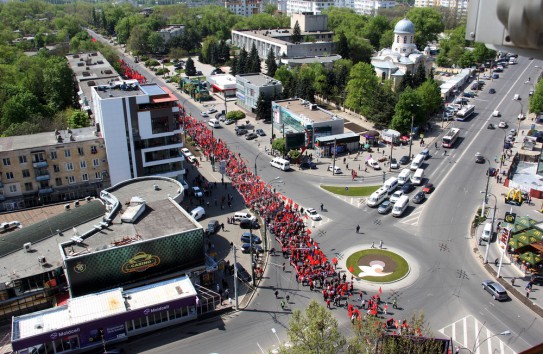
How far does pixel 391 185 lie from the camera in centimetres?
5684

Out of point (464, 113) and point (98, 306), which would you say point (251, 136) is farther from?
point (98, 306)

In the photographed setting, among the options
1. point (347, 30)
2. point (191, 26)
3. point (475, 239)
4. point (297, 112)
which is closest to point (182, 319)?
point (475, 239)

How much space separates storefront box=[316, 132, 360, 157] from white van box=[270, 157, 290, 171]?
6439 millimetres

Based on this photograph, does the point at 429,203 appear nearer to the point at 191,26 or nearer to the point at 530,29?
the point at 530,29

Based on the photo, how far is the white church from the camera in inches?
3861

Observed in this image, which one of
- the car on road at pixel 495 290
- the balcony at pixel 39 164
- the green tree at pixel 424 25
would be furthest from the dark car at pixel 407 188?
the green tree at pixel 424 25

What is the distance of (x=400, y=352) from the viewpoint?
27000mm

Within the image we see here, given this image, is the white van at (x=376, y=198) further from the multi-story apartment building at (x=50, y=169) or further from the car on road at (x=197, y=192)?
the multi-story apartment building at (x=50, y=169)

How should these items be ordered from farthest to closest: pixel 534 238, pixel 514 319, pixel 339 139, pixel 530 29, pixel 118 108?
1. pixel 339 139
2. pixel 118 108
3. pixel 534 238
4. pixel 514 319
5. pixel 530 29

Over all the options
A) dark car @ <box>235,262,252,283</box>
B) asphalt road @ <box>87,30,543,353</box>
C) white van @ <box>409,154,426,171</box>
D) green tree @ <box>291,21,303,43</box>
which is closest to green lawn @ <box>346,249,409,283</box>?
asphalt road @ <box>87,30,543,353</box>

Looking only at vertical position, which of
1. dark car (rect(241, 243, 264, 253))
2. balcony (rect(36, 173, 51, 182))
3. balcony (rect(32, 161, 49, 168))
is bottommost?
dark car (rect(241, 243, 264, 253))

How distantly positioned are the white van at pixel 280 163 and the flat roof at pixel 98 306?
28.1 m

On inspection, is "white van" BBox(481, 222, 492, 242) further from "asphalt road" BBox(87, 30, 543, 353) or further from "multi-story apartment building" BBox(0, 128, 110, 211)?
"multi-story apartment building" BBox(0, 128, 110, 211)

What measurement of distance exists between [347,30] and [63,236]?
126016mm
